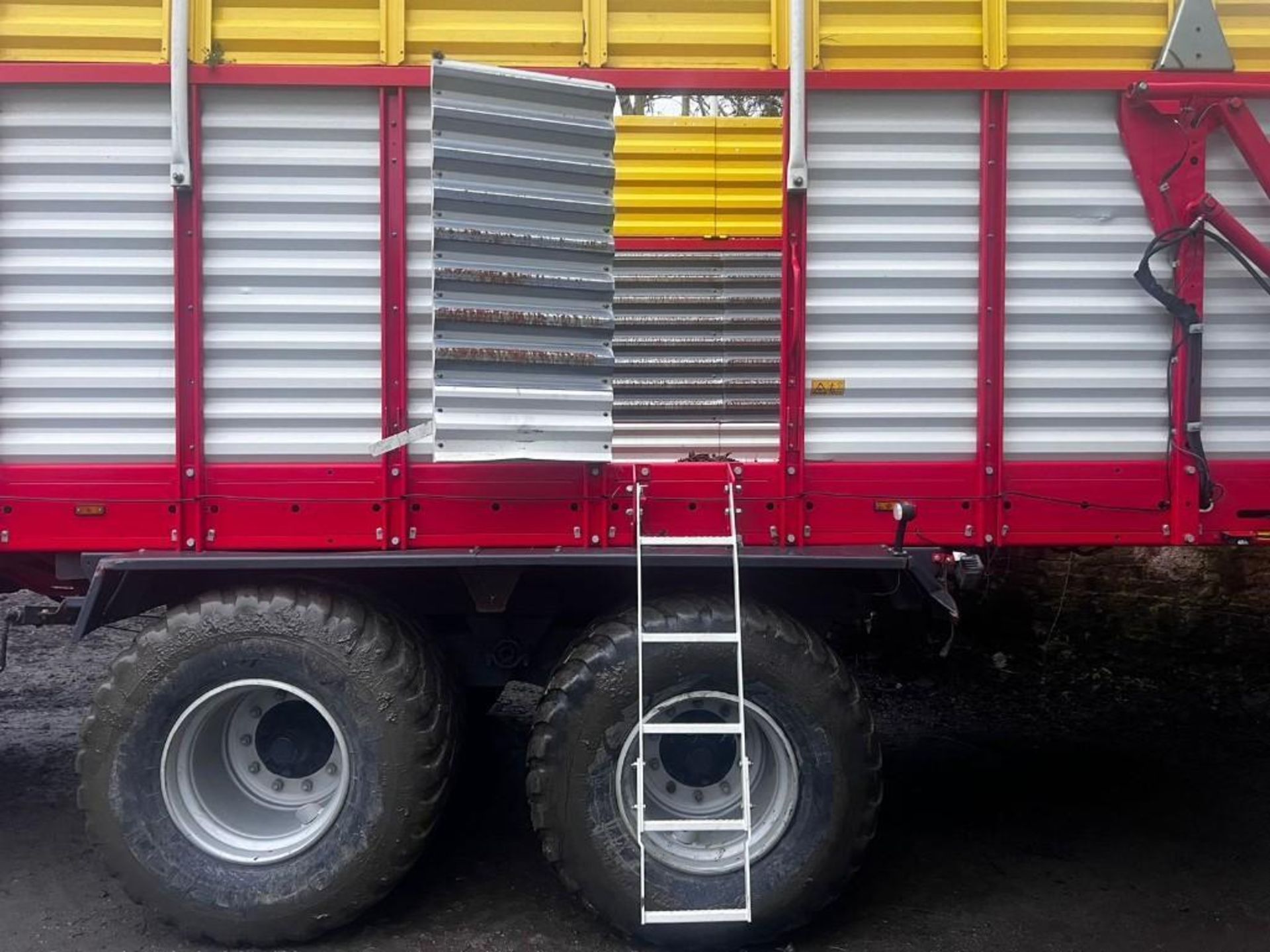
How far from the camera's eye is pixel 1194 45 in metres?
3.67

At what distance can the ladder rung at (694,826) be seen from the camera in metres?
3.39

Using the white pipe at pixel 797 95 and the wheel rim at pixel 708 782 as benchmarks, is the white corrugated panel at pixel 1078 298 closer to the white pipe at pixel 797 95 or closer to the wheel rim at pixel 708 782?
the white pipe at pixel 797 95

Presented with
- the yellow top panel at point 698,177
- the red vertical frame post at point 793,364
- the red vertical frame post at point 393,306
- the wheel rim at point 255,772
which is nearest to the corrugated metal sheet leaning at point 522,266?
the red vertical frame post at point 393,306

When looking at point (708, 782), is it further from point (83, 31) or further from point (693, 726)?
point (83, 31)

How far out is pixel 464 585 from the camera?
12.7 feet

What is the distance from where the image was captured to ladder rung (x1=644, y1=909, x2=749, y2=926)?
11.1 ft

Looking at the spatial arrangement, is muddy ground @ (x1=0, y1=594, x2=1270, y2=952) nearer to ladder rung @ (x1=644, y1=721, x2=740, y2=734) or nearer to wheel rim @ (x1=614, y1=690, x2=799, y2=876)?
wheel rim @ (x1=614, y1=690, x2=799, y2=876)

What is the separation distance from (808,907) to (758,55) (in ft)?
10.2

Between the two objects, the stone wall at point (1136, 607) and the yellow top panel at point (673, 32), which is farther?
the stone wall at point (1136, 607)

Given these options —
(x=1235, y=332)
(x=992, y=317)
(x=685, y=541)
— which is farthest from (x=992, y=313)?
(x=685, y=541)

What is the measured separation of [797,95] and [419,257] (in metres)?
1.48

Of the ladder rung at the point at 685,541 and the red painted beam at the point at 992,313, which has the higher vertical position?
the red painted beam at the point at 992,313

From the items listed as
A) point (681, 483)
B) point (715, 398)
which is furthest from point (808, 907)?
point (715, 398)

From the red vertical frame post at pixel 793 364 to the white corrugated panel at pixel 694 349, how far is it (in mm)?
484
